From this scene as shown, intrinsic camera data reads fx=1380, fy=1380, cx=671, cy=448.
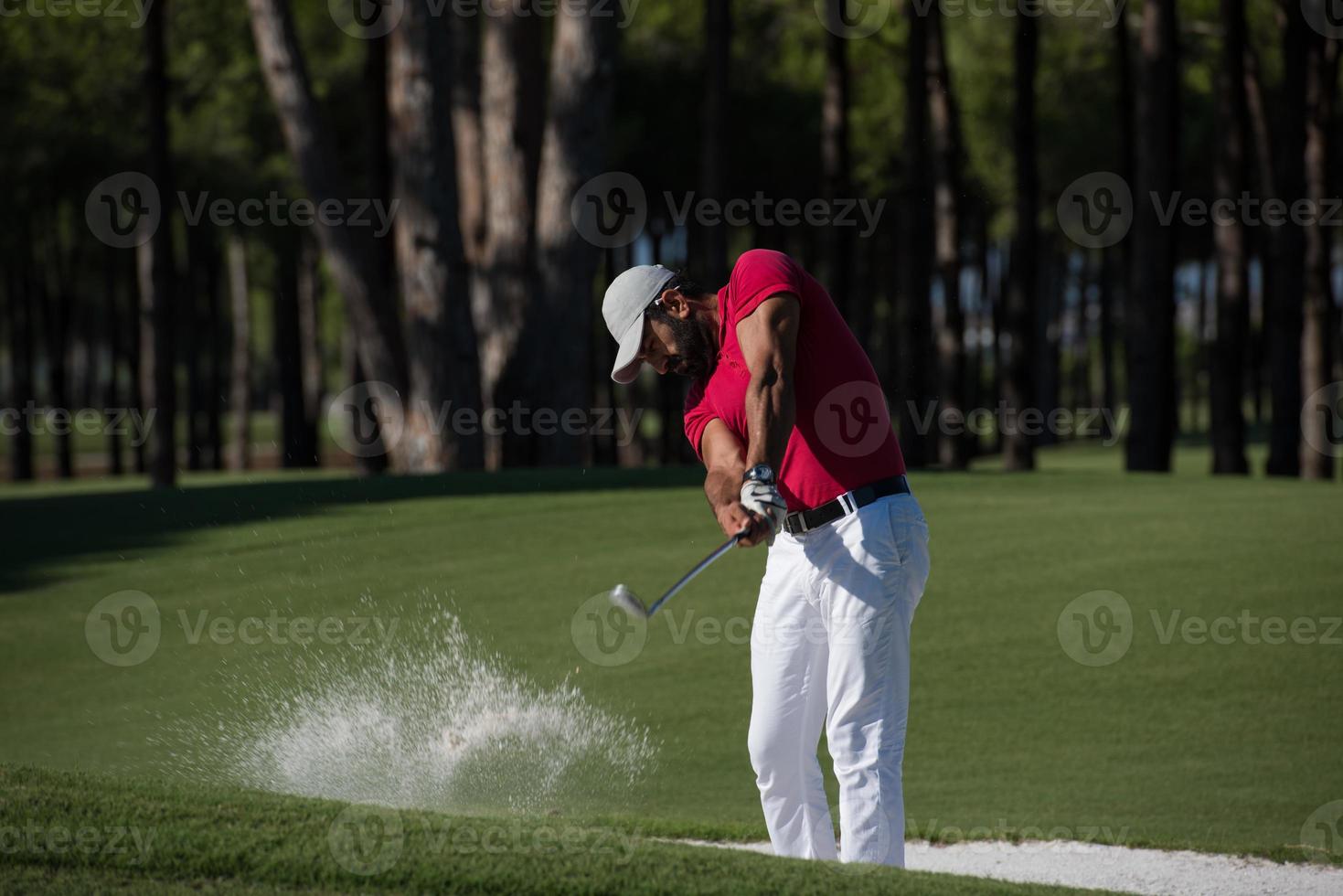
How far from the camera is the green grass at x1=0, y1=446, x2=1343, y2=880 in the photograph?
7.61 meters

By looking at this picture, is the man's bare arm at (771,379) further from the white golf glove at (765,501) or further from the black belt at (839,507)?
the black belt at (839,507)

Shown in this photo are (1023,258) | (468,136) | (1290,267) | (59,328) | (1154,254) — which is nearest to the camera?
(1154,254)

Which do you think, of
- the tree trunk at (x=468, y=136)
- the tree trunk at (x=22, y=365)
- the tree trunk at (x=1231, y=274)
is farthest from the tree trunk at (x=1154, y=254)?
the tree trunk at (x=22, y=365)

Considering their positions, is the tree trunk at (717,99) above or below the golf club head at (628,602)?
above

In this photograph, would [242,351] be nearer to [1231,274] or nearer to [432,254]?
[432,254]

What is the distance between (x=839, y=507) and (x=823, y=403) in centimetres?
36

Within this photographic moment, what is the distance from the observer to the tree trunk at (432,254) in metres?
16.2

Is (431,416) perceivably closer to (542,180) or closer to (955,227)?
(542,180)

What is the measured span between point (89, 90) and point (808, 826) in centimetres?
2759

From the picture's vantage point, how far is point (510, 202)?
57.6ft

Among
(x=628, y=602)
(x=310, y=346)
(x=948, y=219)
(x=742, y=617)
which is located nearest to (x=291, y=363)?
(x=310, y=346)

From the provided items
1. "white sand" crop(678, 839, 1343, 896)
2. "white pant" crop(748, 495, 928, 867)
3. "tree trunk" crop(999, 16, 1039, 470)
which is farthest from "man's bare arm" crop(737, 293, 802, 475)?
"tree trunk" crop(999, 16, 1039, 470)

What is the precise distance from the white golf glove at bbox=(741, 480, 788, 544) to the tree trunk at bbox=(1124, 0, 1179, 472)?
560 inches

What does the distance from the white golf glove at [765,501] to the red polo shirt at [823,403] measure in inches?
10.4
